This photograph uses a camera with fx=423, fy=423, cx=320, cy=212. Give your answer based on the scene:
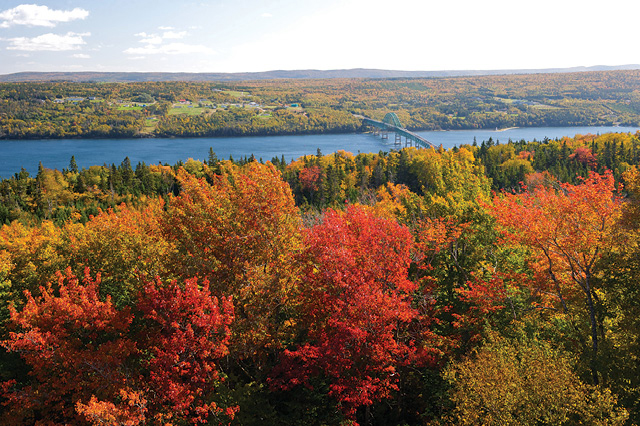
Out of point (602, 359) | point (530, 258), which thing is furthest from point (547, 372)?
point (530, 258)

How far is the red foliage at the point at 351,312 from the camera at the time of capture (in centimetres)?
1524

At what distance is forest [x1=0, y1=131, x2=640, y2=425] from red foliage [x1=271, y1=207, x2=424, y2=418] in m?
0.09

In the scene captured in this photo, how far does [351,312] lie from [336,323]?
0.67m

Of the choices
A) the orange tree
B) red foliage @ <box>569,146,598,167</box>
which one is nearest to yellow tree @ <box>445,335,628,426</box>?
the orange tree

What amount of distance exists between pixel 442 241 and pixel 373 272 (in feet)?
22.0

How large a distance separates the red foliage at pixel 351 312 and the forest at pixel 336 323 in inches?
3.4

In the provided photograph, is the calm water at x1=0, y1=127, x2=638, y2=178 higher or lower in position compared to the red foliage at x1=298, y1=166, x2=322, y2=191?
higher

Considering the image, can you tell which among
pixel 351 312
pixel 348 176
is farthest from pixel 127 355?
pixel 348 176

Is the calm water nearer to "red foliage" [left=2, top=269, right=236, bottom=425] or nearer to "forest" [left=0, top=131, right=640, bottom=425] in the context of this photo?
"forest" [left=0, top=131, right=640, bottom=425]

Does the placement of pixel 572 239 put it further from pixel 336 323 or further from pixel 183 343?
pixel 183 343

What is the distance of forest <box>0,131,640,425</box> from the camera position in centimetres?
1358

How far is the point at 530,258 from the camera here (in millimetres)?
20656

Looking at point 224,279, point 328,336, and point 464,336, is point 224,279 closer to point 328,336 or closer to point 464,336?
point 328,336

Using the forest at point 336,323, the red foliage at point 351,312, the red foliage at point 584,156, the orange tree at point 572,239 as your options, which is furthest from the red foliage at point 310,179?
the red foliage at point 351,312
